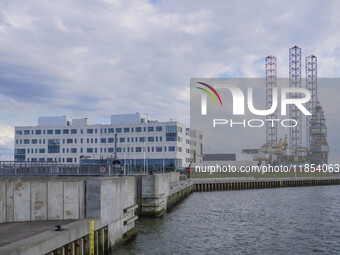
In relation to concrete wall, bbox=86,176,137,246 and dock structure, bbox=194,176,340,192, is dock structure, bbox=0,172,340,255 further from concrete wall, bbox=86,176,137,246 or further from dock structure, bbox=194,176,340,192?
dock structure, bbox=194,176,340,192

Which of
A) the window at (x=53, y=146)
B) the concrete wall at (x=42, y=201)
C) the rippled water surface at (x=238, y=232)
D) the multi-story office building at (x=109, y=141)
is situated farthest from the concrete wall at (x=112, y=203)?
the window at (x=53, y=146)

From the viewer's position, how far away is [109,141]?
131375 mm

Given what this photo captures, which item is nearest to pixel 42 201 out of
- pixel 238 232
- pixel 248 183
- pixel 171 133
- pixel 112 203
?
pixel 112 203

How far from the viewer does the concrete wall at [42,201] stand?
76.9ft

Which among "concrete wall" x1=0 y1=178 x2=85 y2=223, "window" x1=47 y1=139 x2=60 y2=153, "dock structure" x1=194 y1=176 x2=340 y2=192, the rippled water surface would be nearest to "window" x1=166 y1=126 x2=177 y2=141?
"dock structure" x1=194 y1=176 x2=340 y2=192

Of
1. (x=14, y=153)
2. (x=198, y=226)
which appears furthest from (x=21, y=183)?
(x=14, y=153)

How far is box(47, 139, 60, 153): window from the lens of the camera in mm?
135750

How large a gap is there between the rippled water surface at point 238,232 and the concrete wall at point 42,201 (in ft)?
15.5

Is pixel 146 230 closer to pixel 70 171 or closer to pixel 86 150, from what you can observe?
pixel 70 171

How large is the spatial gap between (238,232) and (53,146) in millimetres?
109579

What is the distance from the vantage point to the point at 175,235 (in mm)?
34844

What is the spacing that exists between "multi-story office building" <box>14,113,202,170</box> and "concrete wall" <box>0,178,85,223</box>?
9377 centimetres

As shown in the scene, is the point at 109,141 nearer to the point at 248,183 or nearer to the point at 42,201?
the point at 248,183

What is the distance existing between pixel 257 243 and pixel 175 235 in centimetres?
720
